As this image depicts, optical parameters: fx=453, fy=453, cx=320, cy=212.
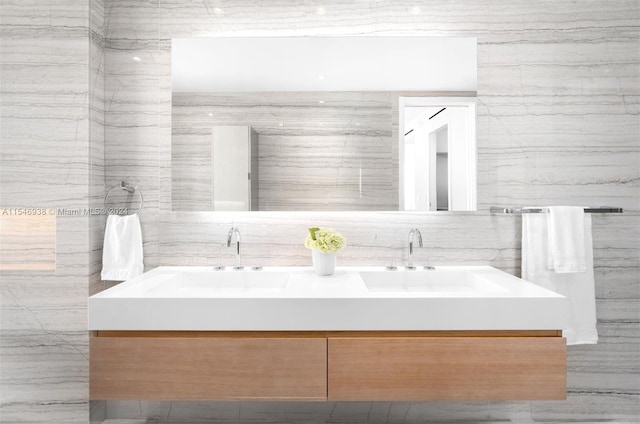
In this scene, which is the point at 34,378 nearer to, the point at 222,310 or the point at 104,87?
the point at 222,310

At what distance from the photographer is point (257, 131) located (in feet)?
7.06

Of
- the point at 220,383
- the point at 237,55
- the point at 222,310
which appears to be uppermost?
the point at 237,55

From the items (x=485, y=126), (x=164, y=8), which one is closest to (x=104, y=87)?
(x=164, y=8)

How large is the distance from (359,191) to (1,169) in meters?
1.58

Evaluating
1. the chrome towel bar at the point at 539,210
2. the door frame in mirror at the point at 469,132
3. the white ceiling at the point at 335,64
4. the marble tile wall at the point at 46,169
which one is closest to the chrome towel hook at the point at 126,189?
the marble tile wall at the point at 46,169

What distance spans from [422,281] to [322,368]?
72 cm

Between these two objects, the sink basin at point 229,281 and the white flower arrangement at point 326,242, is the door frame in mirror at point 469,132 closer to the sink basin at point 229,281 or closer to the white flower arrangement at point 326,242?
the white flower arrangement at point 326,242

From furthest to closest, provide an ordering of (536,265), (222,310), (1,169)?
(536,265) → (1,169) → (222,310)

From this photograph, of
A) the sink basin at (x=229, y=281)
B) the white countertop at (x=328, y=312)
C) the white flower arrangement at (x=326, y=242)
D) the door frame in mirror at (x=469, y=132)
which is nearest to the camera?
the white countertop at (x=328, y=312)

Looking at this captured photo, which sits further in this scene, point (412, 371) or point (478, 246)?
point (478, 246)

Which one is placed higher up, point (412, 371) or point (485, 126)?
point (485, 126)

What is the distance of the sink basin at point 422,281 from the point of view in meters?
2.04

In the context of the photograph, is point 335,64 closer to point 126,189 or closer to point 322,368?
point 126,189

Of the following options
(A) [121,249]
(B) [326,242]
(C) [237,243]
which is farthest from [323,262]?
(A) [121,249]
